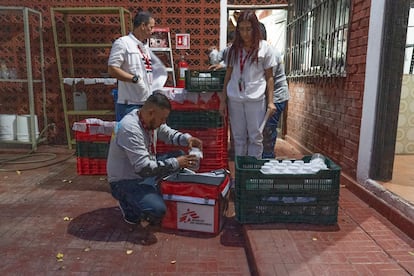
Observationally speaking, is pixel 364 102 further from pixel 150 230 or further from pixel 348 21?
pixel 150 230

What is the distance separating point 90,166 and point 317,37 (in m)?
3.51

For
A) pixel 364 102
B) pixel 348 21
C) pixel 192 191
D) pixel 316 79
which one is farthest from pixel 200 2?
pixel 192 191

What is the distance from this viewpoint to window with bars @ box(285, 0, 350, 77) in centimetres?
407

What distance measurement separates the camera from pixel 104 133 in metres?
4.48

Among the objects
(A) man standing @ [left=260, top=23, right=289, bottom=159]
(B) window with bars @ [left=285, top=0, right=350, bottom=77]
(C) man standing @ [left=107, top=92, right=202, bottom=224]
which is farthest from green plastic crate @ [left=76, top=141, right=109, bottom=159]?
(B) window with bars @ [left=285, top=0, right=350, bottom=77]

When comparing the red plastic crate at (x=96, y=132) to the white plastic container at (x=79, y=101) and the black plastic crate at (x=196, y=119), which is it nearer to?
the black plastic crate at (x=196, y=119)

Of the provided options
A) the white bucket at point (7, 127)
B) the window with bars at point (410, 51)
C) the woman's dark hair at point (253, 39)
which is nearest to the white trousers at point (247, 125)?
the woman's dark hair at point (253, 39)

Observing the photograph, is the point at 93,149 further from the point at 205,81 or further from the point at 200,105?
the point at 205,81

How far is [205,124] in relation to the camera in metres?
3.99

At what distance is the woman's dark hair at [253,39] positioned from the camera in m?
3.22

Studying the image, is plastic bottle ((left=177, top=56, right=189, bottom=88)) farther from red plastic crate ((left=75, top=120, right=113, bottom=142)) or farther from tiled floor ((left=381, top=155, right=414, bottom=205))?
tiled floor ((left=381, top=155, right=414, bottom=205))

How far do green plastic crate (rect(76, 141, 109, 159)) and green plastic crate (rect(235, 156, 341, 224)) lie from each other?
7.30ft

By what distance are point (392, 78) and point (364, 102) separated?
317 mm

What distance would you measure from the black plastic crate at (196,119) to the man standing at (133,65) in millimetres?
451
